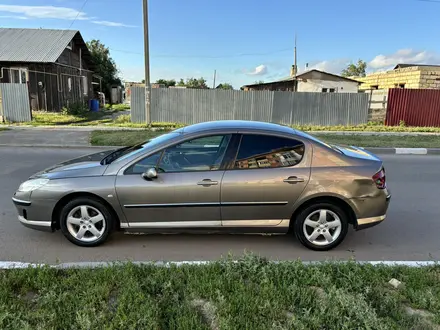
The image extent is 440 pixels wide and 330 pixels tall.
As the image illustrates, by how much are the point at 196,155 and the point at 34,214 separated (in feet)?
6.30

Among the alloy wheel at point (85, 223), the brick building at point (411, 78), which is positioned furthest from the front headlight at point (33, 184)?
the brick building at point (411, 78)

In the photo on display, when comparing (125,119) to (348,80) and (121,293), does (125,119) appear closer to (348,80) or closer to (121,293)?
(121,293)

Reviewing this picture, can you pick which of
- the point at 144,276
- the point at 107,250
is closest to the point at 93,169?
the point at 107,250

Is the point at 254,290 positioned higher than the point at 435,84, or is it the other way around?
the point at 435,84

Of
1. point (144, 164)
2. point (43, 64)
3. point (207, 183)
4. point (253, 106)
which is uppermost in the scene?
point (43, 64)

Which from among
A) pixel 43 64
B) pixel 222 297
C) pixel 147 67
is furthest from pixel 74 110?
pixel 222 297

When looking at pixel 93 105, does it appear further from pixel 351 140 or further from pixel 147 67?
pixel 351 140

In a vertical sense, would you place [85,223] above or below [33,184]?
below

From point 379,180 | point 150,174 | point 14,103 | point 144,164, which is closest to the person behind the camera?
point 150,174

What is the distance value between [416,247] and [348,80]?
28.6 meters

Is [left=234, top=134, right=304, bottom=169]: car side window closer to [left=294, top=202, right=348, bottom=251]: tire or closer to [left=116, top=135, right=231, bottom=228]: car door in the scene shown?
[left=116, top=135, right=231, bottom=228]: car door

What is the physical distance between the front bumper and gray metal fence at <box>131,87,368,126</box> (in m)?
13.8

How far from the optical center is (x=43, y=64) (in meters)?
22.3

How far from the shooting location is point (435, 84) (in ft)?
80.4
